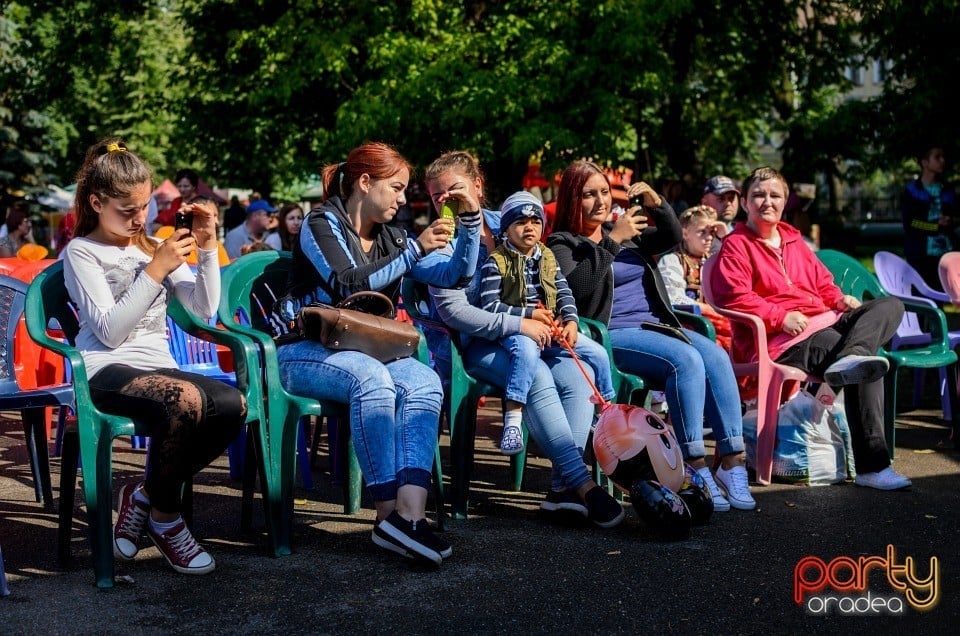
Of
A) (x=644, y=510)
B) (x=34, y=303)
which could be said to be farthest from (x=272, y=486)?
(x=644, y=510)

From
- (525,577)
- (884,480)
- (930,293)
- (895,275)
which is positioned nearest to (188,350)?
(525,577)

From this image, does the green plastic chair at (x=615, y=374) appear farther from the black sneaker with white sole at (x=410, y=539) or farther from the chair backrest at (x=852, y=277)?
the chair backrest at (x=852, y=277)

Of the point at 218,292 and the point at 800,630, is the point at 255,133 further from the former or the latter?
the point at 800,630

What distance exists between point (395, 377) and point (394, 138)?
9910 millimetres

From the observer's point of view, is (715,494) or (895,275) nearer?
(715,494)

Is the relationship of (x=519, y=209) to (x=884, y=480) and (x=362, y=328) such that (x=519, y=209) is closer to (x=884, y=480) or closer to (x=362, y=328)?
(x=362, y=328)

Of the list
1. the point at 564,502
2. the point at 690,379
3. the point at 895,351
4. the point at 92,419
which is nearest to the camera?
the point at 92,419

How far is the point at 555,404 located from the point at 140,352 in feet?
5.62

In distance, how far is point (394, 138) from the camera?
1423 centimetres

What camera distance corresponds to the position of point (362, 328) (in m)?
4.60

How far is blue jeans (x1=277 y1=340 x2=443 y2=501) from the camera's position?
4.43m

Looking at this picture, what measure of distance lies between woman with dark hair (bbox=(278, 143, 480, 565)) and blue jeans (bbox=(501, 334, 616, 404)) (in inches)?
14.8

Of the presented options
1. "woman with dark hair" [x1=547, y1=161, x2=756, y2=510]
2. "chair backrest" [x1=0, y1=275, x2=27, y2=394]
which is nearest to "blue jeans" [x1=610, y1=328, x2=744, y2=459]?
"woman with dark hair" [x1=547, y1=161, x2=756, y2=510]

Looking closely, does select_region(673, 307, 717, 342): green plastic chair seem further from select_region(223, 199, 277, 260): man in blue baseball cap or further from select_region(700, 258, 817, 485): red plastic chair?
select_region(223, 199, 277, 260): man in blue baseball cap
